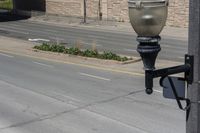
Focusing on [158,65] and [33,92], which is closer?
[33,92]

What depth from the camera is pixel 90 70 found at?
70.3 feet

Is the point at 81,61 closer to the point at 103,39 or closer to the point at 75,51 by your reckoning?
the point at 75,51

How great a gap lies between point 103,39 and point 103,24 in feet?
43.0

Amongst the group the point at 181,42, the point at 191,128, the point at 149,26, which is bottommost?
the point at 181,42

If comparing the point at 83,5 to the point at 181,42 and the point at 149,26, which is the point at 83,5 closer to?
the point at 181,42

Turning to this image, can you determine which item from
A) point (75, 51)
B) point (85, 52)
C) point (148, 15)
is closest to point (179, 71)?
point (148, 15)

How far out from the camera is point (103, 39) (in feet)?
119

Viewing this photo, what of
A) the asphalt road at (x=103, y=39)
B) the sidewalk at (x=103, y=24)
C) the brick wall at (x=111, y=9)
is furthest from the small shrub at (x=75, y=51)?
the brick wall at (x=111, y=9)

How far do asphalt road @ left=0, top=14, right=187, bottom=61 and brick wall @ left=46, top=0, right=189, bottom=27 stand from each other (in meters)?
5.45

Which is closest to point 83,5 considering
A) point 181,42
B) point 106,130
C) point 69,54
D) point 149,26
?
point 181,42

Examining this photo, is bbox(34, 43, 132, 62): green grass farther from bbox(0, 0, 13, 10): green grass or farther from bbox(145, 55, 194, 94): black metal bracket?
bbox(0, 0, 13, 10): green grass

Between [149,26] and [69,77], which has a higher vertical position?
[149,26]

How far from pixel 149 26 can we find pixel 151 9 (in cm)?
16

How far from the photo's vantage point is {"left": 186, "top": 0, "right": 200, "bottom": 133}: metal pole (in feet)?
14.4
